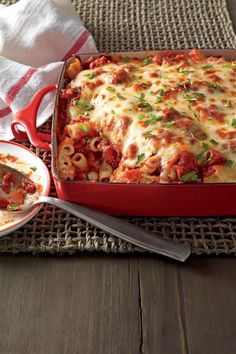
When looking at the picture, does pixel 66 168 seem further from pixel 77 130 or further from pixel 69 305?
pixel 69 305

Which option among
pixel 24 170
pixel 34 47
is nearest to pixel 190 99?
pixel 24 170

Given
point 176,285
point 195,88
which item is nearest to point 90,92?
point 195,88

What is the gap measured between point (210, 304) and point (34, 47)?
158cm

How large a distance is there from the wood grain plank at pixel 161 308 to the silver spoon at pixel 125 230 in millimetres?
53

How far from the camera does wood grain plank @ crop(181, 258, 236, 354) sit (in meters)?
1.38

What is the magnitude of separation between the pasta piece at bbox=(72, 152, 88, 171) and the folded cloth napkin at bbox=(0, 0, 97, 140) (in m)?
0.45

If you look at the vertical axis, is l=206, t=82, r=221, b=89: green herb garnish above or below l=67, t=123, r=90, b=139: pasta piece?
below

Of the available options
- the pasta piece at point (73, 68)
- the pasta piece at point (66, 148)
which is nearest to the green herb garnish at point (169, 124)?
the pasta piece at point (66, 148)

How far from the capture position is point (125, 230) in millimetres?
1621

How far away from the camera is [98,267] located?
159 centimetres

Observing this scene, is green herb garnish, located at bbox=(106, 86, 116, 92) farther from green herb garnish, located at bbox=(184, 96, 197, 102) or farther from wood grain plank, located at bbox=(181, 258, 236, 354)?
wood grain plank, located at bbox=(181, 258, 236, 354)

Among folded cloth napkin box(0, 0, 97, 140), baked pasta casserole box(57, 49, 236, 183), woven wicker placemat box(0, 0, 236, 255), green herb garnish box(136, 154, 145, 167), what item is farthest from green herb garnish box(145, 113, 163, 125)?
folded cloth napkin box(0, 0, 97, 140)

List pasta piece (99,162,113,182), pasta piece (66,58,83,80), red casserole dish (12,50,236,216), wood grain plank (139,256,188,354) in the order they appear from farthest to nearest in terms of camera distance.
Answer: pasta piece (66,58,83,80), pasta piece (99,162,113,182), red casserole dish (12,50,236,216), wood grain plank (139,256,188,354)

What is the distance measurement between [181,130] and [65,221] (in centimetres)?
53
